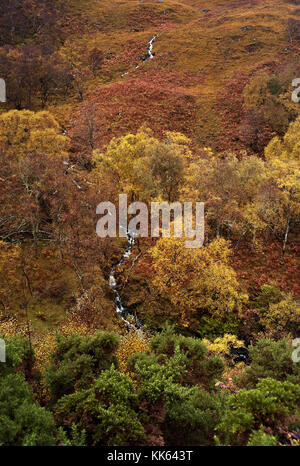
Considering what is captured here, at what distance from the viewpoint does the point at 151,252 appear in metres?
32.8

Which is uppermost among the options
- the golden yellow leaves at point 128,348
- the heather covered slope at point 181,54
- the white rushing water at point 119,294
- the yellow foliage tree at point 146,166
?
the heather covered slope at point 181,54

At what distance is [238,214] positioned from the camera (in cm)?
3791

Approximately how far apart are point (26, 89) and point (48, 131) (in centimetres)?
3864

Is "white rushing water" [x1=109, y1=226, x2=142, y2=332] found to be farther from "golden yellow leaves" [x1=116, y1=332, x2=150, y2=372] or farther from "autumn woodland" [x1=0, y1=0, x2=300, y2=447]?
"golden yellow leaves" [x1=116, y1=332, x2=150, y2=372]

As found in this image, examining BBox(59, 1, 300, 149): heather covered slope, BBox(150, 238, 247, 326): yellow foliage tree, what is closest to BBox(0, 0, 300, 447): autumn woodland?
BBox(150, 238, 247, 326): yellow foliage tree

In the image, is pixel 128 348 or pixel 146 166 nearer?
pixel 128 348

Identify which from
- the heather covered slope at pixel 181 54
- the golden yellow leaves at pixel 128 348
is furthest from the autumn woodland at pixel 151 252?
the heather covered slope at pixel 181 54

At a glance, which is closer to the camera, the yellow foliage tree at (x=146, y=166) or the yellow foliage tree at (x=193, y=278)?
the yellow foliage tree at (x=193, y=278)

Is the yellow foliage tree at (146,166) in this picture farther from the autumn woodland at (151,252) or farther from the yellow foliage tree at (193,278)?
the yellow foliage tree at (193,278)

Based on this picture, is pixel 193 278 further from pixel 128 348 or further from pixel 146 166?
pixel 146 166

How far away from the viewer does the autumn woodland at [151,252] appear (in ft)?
47.0

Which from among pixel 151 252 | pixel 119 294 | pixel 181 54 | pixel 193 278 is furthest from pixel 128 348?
pixel 181 54

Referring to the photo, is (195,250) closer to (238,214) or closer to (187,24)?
(238,214)
